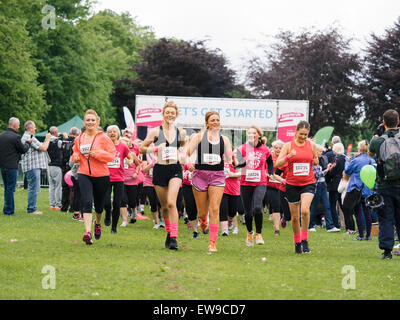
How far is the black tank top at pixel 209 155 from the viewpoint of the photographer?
1009cm

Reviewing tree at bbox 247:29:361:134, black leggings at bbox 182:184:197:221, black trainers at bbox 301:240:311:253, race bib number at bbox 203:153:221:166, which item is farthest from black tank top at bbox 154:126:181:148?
tree at bbox 247:29:361:134

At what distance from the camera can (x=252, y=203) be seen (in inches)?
448

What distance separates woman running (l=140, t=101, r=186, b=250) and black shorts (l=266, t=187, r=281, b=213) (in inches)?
189

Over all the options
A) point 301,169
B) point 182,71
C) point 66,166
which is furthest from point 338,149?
point 182,71

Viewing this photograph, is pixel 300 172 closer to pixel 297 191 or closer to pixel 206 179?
pixel 297 191

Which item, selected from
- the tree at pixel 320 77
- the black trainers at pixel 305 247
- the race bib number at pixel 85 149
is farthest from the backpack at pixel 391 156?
the tree at pixel 320 77

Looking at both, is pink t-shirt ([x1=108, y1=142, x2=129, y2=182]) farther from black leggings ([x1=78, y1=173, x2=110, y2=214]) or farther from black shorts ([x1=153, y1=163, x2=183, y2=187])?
black shorts ([x1=153, y1=163, x2=183, y2=187])

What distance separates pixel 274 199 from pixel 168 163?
5.24m

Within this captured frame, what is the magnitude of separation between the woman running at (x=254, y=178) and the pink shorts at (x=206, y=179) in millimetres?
942

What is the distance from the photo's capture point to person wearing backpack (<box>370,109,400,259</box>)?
374 inches

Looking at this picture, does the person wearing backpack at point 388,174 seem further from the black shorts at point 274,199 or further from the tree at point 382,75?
the tree at point 382,75
